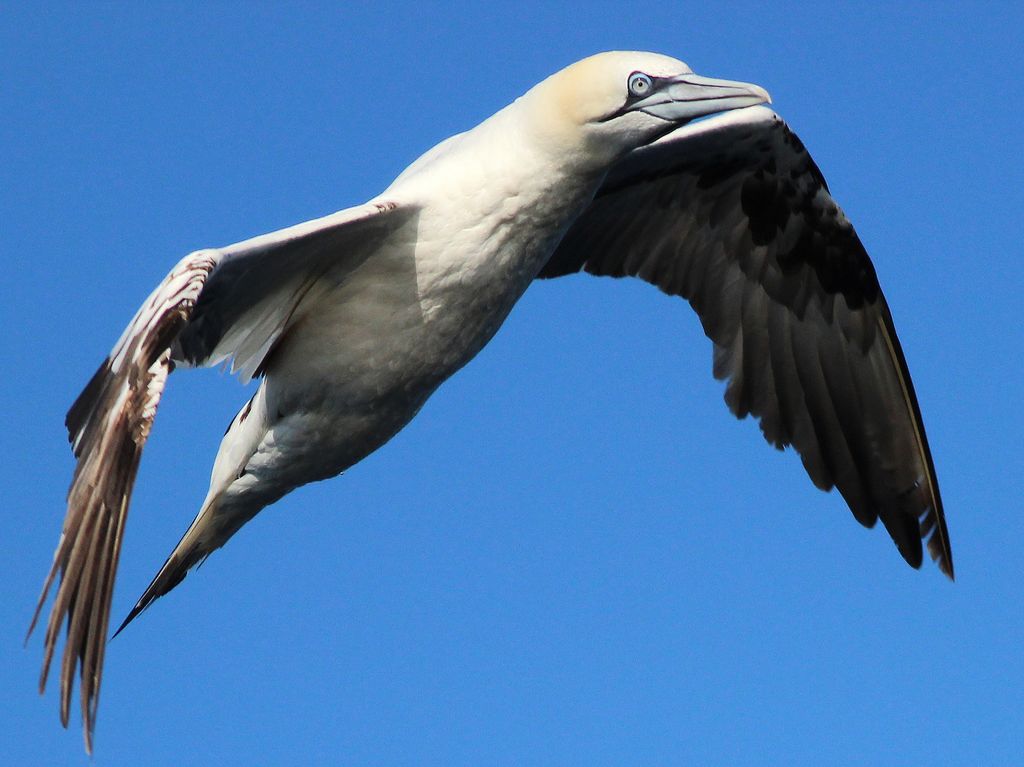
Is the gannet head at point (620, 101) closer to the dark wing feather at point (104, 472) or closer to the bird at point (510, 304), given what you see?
the bird at point (510, 304)

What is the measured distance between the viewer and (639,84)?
8969 millimetres

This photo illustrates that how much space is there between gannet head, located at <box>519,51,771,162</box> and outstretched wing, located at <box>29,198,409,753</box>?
39.6 inches

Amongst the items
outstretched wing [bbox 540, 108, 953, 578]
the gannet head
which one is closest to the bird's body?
the gannet head

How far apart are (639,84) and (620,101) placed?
13 centimetres

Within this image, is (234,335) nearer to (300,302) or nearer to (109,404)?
(300,302)

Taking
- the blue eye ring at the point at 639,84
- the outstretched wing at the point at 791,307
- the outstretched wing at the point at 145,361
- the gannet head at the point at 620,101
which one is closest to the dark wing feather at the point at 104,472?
the outstretched wing at the point at 145,361

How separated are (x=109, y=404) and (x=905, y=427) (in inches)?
258

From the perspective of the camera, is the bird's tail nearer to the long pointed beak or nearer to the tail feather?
the tail feather

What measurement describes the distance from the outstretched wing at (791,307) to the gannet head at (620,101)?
104 inches

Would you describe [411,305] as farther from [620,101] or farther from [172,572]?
[172,572]

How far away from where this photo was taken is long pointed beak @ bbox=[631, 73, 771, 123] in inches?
354

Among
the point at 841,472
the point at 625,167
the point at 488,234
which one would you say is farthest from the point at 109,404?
the point at 841,472

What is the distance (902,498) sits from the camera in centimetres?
1266

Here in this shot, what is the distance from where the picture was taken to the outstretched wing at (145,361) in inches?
308
